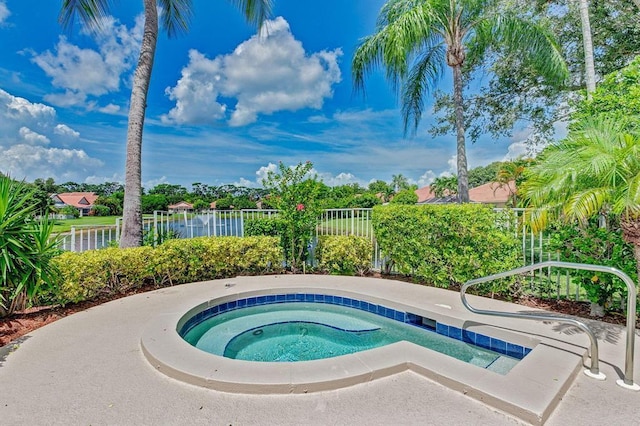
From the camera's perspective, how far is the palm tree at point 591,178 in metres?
3.40

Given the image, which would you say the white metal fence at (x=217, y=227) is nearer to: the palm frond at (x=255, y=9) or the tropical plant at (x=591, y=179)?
the tropical plant at (x=591, y=179)

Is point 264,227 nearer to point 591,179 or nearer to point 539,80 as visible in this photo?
point 591,179

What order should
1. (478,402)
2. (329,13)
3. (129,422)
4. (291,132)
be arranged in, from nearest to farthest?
(129,422) → (478,402) → (329,13) → (291,132)

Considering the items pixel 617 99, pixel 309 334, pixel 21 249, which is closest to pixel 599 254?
pixel 617 99

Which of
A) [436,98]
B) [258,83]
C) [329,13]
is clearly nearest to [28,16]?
[258,83]

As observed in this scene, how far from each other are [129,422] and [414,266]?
5.68 metres

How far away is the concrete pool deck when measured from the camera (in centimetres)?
239

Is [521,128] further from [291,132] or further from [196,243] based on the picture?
[291,132]

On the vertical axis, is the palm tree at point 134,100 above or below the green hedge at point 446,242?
above

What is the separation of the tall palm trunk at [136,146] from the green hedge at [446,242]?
19.0 feet

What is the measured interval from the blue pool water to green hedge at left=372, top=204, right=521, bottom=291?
1.70 m

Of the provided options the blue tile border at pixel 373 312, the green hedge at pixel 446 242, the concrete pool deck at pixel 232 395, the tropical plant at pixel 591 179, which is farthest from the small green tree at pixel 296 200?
the tropical plant at pixel 591 179

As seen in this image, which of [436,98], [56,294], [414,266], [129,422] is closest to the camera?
[129,422]

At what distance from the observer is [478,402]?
8.41 feet
